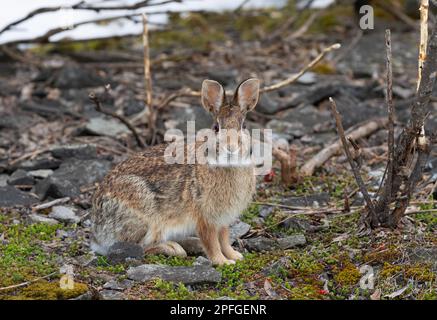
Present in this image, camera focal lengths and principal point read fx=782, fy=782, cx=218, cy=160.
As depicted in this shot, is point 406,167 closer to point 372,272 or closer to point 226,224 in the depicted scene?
point 372,272

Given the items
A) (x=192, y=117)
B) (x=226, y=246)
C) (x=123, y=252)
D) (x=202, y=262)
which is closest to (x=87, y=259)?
(x=123, y=252)

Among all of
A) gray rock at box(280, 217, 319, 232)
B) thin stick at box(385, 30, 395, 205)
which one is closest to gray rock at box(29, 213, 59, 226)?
gray rock at box(280, 217, 319, 232)

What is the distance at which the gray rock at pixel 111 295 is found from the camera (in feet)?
19.6

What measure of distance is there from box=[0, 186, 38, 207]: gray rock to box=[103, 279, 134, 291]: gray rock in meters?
2.44

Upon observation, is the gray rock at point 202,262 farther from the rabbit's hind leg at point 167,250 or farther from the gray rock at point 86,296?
the gray rock at point 86,296

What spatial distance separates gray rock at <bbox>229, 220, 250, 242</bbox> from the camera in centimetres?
755

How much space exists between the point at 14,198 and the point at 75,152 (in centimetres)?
128

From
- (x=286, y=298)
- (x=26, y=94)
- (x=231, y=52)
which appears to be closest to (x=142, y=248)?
(x=286, y=298)

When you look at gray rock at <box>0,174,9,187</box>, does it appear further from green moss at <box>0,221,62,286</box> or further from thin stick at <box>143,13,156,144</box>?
thin stick at <box>143,13,156,144</box>

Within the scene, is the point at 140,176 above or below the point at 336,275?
above

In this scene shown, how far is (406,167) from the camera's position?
653 cm

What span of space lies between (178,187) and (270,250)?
3.31 ft

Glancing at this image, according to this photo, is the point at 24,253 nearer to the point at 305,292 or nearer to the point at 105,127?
the point at 305,292
